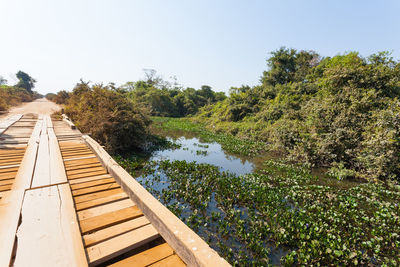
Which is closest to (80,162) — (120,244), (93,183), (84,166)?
(84,166)

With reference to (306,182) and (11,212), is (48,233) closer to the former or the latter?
(11,212)

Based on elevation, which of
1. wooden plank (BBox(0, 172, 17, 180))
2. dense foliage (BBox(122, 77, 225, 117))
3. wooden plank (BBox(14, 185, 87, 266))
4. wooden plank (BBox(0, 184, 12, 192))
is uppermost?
dense foliage (BBox(122, 77, 225, 117))

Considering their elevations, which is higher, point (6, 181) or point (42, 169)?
point (42, 169)

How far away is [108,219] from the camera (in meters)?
1.88

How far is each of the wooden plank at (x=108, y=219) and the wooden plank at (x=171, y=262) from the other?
711mm

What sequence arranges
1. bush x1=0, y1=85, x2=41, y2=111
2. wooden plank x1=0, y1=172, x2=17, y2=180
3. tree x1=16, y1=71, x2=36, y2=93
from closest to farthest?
wooden plank x1=0, y1=172, x2=17, y2=180
bush x1=0, y1=85, x2=41, y2=111
tree x1=16, y1=71, x2=36, y2=93

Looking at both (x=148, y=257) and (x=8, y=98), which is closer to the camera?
(x=148, y=257)

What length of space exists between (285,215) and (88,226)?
4.03m

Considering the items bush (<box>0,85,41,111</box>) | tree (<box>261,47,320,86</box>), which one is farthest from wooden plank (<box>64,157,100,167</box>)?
tree (<box>261,47,320,86</box>)

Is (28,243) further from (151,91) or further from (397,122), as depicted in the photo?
(151,91)

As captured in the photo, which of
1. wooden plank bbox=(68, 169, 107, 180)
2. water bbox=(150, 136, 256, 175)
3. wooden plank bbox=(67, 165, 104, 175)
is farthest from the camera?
water bbox=(150, 136, 256, 175)

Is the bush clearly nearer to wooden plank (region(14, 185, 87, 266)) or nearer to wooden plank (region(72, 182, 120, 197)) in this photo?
wooden plank (region(72, 182, 120, 197))

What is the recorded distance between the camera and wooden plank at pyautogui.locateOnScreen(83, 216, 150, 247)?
156cm

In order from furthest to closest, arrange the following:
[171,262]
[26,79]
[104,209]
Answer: [26,79]
[104,209]
[171,262]
